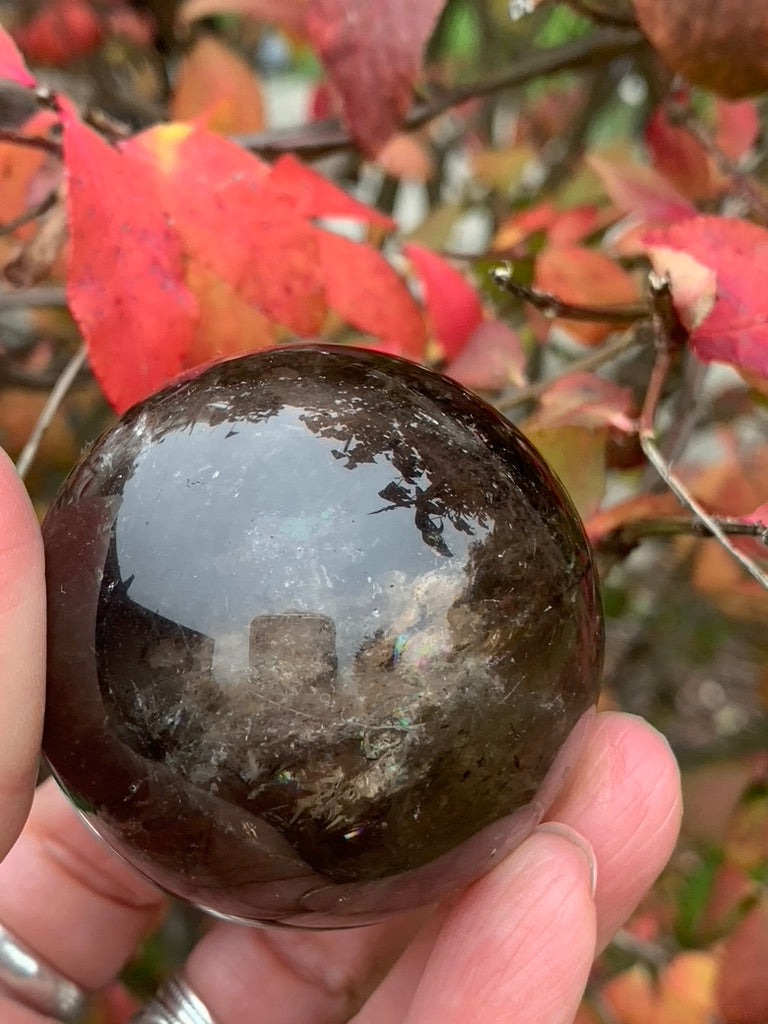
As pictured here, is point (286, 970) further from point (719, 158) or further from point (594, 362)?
point (719, 158)

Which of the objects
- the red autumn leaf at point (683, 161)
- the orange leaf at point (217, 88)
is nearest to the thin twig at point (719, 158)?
the red autumn leaf at point (683, 161)

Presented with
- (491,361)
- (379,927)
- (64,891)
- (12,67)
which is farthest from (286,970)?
(12,67)

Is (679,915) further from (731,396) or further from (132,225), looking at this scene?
(132,225)

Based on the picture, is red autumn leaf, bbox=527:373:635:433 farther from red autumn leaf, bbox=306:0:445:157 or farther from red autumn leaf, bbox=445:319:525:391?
red autumn leaf, bbox=306:0:445:157

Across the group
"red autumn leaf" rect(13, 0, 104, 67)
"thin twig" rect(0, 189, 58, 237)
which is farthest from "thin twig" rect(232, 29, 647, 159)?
"red autumn leaf" rect(13, 0, 104, 67)

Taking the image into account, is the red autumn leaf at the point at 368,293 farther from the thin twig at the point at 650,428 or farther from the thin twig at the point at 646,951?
the thin twig at the point at 646,951

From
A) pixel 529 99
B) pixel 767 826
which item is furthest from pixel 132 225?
pixel 529 99
